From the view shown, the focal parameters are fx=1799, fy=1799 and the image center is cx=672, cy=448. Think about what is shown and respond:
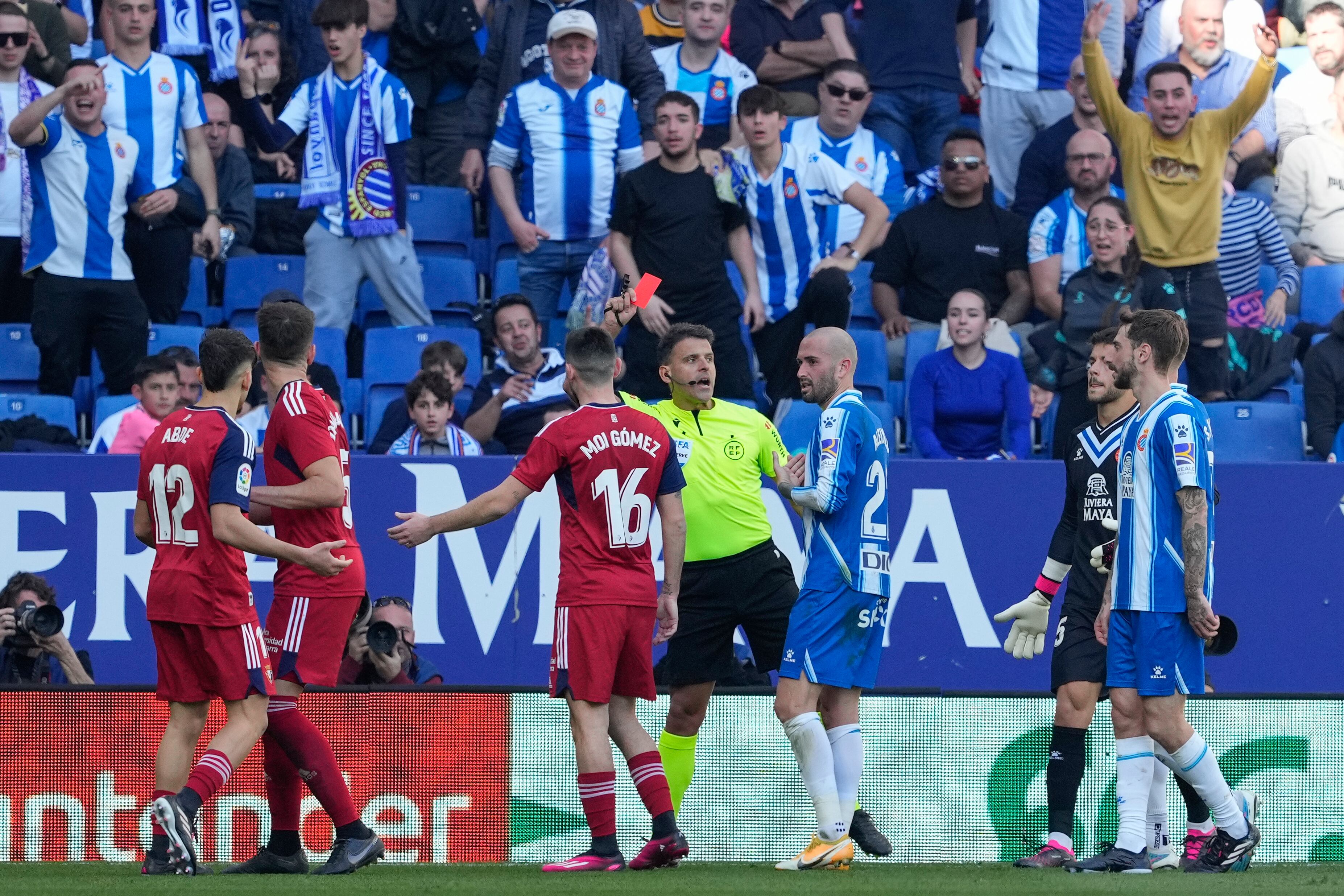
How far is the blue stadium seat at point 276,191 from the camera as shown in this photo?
12.6m

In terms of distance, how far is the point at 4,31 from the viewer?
1124 centimetres

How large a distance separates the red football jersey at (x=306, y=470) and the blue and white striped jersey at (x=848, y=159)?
5.57 m

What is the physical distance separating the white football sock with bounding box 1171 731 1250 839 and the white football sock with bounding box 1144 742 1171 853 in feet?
1.71

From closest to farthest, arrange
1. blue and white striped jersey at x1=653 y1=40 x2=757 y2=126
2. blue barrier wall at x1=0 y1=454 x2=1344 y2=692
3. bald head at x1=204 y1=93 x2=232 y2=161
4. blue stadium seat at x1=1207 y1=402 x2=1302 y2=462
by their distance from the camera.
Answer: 1. blue barrier wall at x1=0 y1=454 x2=1344 y2=692
2. blue stadium seat at x1=1207 y1=402 x2=1302 y2=462
3. bald head at x1=204 y1=93 x2=232 y2=161
4. blue and white striped jersey at x1=653 y1=40 x2=757 y2=126

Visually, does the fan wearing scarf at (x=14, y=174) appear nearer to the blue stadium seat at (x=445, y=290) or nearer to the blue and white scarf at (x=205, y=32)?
the blue and white scarf at (x=205, y=32)

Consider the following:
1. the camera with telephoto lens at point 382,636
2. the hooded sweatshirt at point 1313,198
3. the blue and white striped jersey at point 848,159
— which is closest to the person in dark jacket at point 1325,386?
the hooded sweatshirt at point 1313,198

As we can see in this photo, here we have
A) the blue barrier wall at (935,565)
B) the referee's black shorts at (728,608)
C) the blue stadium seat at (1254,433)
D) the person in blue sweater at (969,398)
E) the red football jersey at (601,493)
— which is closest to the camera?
the red football jersey at (601,493)

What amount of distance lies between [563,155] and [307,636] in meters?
5.69

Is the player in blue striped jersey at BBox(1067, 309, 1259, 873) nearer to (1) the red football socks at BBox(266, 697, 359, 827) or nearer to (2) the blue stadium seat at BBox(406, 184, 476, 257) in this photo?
(1) the red football socks at BBox(266, 697, 359, 827)

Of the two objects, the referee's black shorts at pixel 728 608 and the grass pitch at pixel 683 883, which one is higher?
the referee's black shorts at pixel 728 608

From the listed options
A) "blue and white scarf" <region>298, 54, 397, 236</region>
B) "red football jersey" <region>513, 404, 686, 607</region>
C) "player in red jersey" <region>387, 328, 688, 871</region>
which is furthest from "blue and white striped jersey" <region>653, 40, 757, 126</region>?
"red football jersey" <region>513, 404, 686, 607</region>

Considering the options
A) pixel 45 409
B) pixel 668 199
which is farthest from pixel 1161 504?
pixel 45 409

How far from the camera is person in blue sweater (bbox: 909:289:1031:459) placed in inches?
412

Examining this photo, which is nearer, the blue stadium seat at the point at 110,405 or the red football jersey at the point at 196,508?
the red football jersey at the point at 196,508
